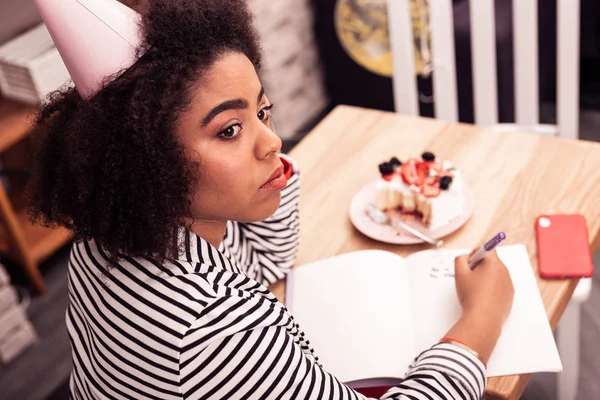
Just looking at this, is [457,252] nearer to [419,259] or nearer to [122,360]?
[419,259]

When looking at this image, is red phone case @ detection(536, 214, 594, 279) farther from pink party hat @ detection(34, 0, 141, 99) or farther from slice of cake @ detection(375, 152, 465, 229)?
pink party hat @ detection(34, 0, 141, 99)

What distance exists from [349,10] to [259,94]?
1.86 m

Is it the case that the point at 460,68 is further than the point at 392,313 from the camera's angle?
Yes

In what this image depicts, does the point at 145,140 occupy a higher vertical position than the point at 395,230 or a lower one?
higher

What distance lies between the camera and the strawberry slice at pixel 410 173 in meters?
1.22

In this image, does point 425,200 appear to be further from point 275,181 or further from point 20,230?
point 20,230

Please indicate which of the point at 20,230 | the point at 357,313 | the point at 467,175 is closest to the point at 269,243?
the point at 357,313

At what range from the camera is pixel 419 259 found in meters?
1.10

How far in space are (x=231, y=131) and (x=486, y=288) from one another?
43 cm

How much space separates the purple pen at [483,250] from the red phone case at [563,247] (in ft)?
0.36

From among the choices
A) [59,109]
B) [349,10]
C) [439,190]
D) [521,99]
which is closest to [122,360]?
[59,109]

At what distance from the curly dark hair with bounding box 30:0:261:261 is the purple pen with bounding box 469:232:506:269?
1.45 ft

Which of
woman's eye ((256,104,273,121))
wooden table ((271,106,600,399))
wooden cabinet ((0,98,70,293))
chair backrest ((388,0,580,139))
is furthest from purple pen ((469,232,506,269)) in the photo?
wooden cabinet ((0,98,70,293))

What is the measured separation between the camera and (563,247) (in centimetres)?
107
